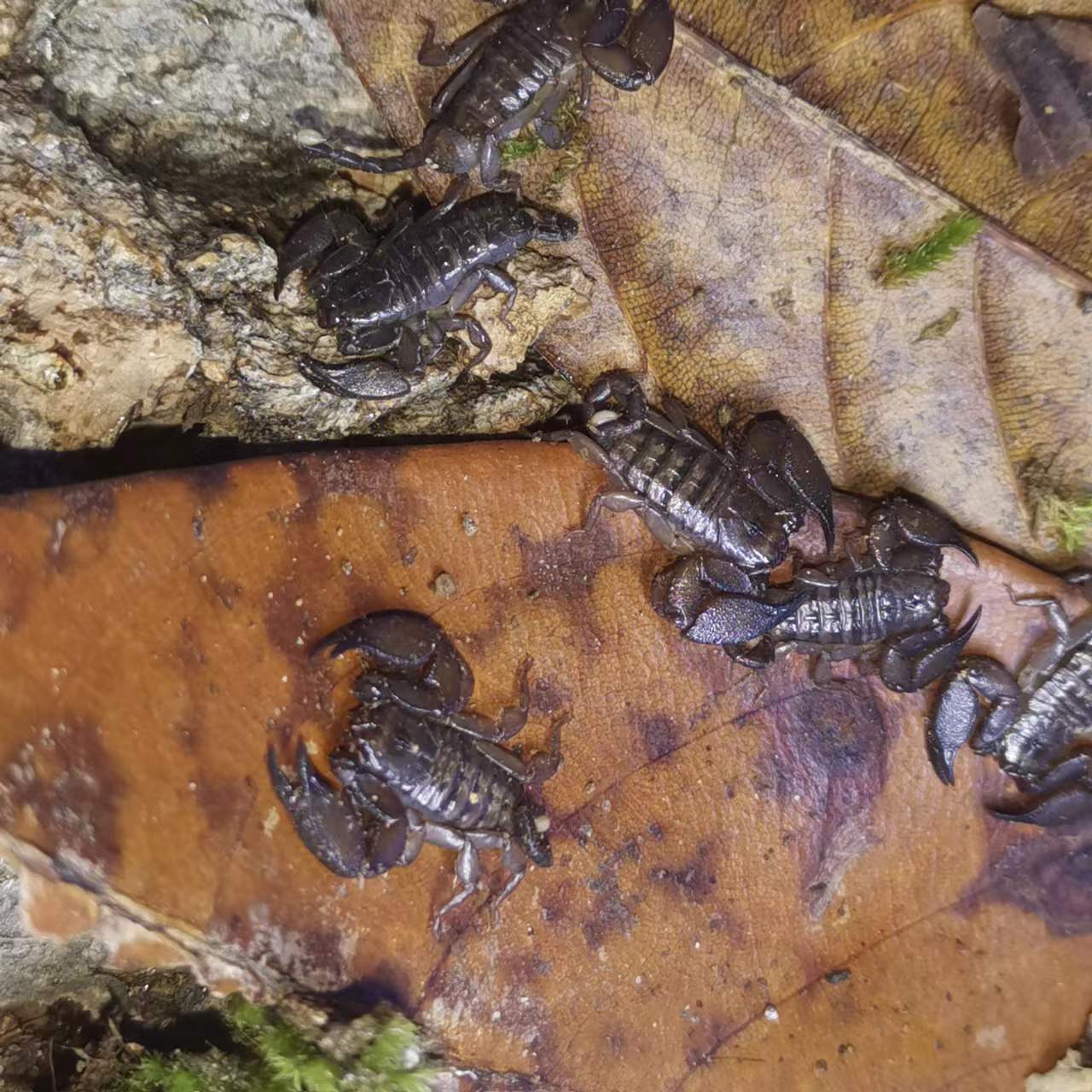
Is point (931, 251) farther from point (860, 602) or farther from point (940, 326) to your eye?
point (860, 602)

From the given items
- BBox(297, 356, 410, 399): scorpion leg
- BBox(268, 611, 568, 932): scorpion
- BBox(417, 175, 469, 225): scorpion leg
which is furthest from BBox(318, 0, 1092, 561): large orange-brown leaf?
BBox(268, 611, 568, 932): scorpion

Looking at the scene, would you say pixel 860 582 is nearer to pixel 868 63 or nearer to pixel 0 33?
pixel 868 63

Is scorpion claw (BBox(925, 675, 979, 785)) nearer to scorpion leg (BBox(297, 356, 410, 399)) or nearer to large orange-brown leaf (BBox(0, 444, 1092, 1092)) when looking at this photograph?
large orange-brown leaf (BBox(0, 444, 1092, 1092))

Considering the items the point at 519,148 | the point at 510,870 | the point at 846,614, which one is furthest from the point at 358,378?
the point at 846,614

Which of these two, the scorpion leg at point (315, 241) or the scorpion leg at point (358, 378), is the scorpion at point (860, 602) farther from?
the scorpion leg at point (315, 241)

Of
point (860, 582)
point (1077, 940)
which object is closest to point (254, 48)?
point (860, 582)

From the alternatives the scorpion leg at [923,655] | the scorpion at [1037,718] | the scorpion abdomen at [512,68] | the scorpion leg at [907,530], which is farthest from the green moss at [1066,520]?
the scorpion abdomen at [512,68]
